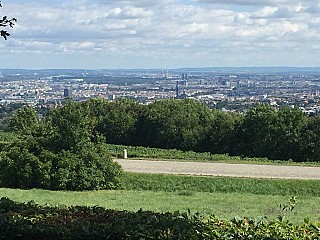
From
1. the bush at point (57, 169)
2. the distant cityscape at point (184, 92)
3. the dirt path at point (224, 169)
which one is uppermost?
the bush at point (57, 169)

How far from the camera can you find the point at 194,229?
5.58 metres

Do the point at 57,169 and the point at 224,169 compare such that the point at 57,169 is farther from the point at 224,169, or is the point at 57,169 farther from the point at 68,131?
the point at 224,169

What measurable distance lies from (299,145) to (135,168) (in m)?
11.1

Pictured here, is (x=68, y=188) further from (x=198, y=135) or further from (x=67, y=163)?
(x=198, y=135)

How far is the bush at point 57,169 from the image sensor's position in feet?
55.2

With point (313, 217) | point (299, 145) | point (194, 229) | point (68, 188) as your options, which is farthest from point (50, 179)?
A: point (299, 145)

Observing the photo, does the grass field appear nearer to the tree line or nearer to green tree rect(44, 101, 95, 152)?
green tree rect(44, 101, 95, 152)

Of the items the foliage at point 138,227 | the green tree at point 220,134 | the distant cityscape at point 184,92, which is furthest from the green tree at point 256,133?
the foliage at point 138,227

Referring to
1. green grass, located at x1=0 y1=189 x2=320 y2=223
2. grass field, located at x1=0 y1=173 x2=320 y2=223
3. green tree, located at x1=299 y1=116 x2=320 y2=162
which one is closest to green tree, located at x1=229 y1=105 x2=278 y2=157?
green tree, located at x1=299 y1=116 x2=320 y2=162

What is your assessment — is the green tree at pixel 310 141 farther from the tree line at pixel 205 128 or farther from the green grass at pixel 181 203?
the green grass at pixel 181 203

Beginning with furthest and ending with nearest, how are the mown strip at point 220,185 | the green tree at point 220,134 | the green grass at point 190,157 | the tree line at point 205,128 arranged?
1. the green tree at point 220,134
2. the tree line at point 205,128
3. the green grass at point 190,157
4. the mown strip at point 220,185

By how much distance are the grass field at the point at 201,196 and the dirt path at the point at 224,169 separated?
7.39 ft

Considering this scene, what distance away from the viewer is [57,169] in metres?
17.0

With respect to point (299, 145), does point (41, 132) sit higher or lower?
higher
